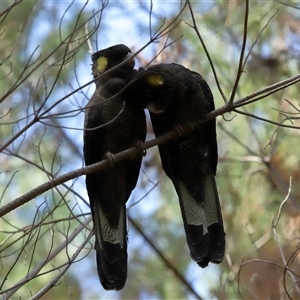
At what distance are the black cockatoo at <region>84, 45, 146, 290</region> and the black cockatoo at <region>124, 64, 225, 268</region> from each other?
131mm

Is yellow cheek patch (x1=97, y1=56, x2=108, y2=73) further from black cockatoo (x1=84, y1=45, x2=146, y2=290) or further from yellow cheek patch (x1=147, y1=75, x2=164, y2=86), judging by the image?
yellow cheek patch (x1=147, y1=75, x2=164, y2=86)

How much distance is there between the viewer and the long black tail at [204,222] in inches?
142

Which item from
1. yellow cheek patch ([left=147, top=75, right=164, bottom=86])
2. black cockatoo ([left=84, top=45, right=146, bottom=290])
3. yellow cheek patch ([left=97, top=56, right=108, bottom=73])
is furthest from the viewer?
yellow cheek patch ([left=97, top=56, right=108, bottom=73])

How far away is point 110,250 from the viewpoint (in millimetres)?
3723

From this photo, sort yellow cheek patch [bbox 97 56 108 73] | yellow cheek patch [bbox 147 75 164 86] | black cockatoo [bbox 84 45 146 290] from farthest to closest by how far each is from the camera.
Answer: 1. yellow cheek patch [bbox 97 56 108 73]
2. black cockatoo [bbox 84 45 146 290]
3. yellow cheek patch [bbox 147 75 164 86]

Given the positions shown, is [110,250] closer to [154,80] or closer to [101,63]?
[154,80]

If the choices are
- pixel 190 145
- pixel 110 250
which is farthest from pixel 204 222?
pixel 110 250

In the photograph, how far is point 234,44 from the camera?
5645 millimetres

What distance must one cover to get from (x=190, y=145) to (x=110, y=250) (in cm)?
82

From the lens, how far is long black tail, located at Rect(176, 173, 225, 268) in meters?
3.61

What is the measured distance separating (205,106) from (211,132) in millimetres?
244

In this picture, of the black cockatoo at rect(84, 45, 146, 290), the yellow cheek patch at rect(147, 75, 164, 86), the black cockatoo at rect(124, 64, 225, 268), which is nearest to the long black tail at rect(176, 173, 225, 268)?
the black cockatoo at rect(124, 64, 225, 268)

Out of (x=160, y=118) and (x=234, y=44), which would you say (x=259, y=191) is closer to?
(x=234, y=44)

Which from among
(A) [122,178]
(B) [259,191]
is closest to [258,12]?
(B) [259,191]
